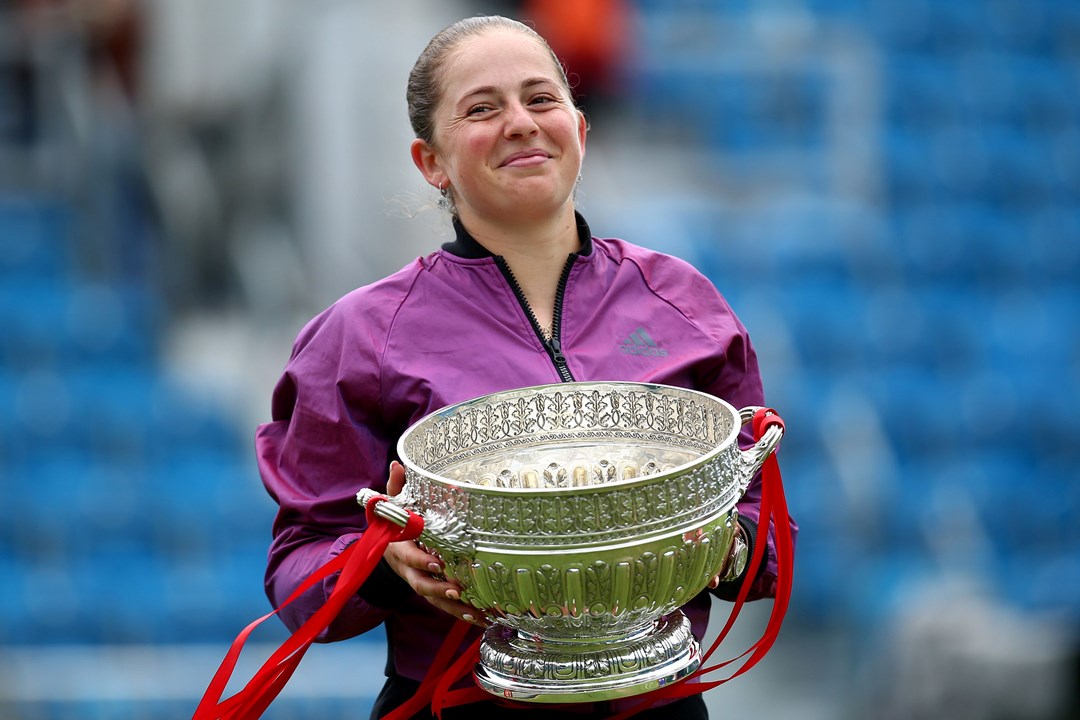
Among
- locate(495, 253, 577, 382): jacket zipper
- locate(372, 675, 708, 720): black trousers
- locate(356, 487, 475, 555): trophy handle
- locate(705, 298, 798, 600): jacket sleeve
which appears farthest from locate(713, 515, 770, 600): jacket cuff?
locate(356, 487, 475, 555): trophy handle

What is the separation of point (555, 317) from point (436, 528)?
33 cm

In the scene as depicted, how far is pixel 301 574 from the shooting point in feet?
4.93

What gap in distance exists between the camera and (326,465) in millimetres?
1521

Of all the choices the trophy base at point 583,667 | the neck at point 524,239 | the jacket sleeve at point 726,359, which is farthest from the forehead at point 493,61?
the trophy base at point 583,667

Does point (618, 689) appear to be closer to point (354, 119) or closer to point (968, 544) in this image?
point (968, 544)

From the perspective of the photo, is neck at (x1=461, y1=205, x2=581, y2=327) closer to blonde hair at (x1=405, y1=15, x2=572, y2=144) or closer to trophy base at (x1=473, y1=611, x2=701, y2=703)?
blonde hair at (x1=405, y1=15, x2=572, y2=144)

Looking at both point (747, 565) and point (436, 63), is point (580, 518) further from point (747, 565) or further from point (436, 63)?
point (436, 63)

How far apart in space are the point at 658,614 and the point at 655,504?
131mm

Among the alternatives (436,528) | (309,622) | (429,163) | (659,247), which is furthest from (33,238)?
(436,528)

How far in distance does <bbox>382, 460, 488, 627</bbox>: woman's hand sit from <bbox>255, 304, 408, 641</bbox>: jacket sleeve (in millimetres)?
98

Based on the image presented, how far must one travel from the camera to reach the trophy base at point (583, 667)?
1.37 meters

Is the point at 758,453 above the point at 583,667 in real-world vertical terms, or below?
above

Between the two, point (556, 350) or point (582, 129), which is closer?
point (556, 350)

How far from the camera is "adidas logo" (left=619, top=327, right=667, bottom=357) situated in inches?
62.3
